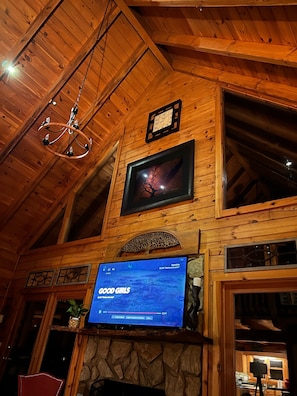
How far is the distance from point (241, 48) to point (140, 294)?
123 inches

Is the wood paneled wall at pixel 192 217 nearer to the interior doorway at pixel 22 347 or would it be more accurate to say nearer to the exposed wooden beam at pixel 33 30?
the interior doorway at pixel 22 347

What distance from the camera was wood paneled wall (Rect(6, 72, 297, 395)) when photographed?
9.71 feet

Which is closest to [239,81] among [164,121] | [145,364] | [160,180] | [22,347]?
[164,121]

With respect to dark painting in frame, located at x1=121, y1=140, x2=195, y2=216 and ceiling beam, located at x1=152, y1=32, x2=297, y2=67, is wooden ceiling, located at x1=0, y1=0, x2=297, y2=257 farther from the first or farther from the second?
dark painting in frame, located at x1=121, y1=140, x2=195, y2=216

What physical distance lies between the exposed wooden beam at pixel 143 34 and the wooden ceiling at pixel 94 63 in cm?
1

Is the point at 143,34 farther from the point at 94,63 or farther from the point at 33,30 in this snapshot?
the point at 33,30

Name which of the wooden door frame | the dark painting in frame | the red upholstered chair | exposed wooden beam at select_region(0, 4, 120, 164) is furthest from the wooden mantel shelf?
exposed wooden beam at select_region(0, 4, 120, 164)

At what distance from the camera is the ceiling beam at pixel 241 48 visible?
3.05 m

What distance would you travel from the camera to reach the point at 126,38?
15.7ft

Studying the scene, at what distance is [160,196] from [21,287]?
10.8ft

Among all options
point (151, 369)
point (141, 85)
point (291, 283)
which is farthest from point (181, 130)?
point (151, 369)

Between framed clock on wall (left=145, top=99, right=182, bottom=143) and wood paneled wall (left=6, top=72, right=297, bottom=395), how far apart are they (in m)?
0.10

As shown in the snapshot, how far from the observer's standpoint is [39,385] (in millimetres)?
3309

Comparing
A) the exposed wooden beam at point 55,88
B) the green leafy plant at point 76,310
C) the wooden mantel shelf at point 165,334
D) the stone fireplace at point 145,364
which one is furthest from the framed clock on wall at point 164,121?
the stone fireplace at point 145,364
